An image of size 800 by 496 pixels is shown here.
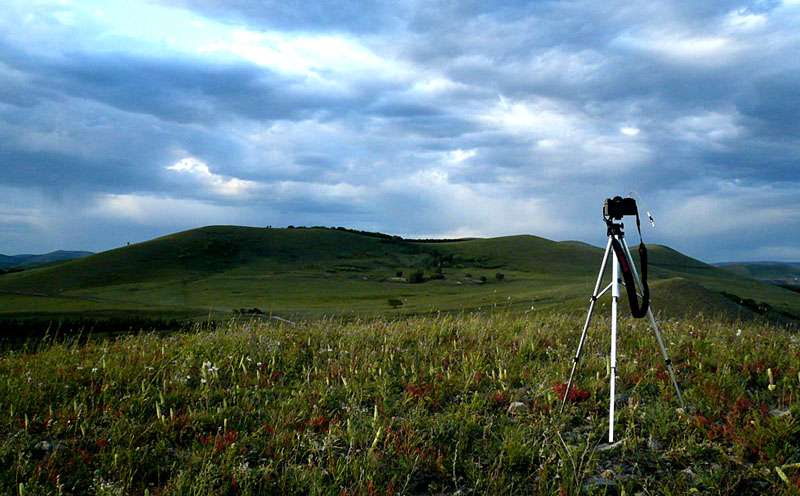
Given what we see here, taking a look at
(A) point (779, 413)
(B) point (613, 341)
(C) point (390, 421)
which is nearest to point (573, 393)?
(B) point (613, 341)

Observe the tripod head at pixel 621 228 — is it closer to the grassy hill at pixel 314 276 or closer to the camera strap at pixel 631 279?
the camera strap at pixel 631 279

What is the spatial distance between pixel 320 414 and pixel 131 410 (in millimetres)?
2358

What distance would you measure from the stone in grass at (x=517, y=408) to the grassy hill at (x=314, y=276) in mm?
22829

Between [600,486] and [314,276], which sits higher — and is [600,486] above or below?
above

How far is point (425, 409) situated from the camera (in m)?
6.11

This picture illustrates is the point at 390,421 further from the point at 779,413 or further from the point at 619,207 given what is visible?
the point at 779,413

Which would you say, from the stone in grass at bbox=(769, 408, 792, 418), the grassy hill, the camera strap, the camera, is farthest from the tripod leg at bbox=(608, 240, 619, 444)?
the grassy hill

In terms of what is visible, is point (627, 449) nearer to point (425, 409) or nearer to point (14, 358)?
point (425, 409)

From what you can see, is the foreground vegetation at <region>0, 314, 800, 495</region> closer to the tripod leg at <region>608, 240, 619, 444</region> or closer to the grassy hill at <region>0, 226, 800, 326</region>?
the tripod leg at <region>608, 240, 619, 444</region>

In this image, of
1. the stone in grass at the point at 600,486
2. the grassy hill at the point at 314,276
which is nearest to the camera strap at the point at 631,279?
the stone in grass at the point at 600,486

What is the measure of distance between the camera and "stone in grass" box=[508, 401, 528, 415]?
104 inches

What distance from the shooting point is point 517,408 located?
6.25 m

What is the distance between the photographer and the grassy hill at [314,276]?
5312 cm

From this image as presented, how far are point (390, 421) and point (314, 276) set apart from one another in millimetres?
86019
